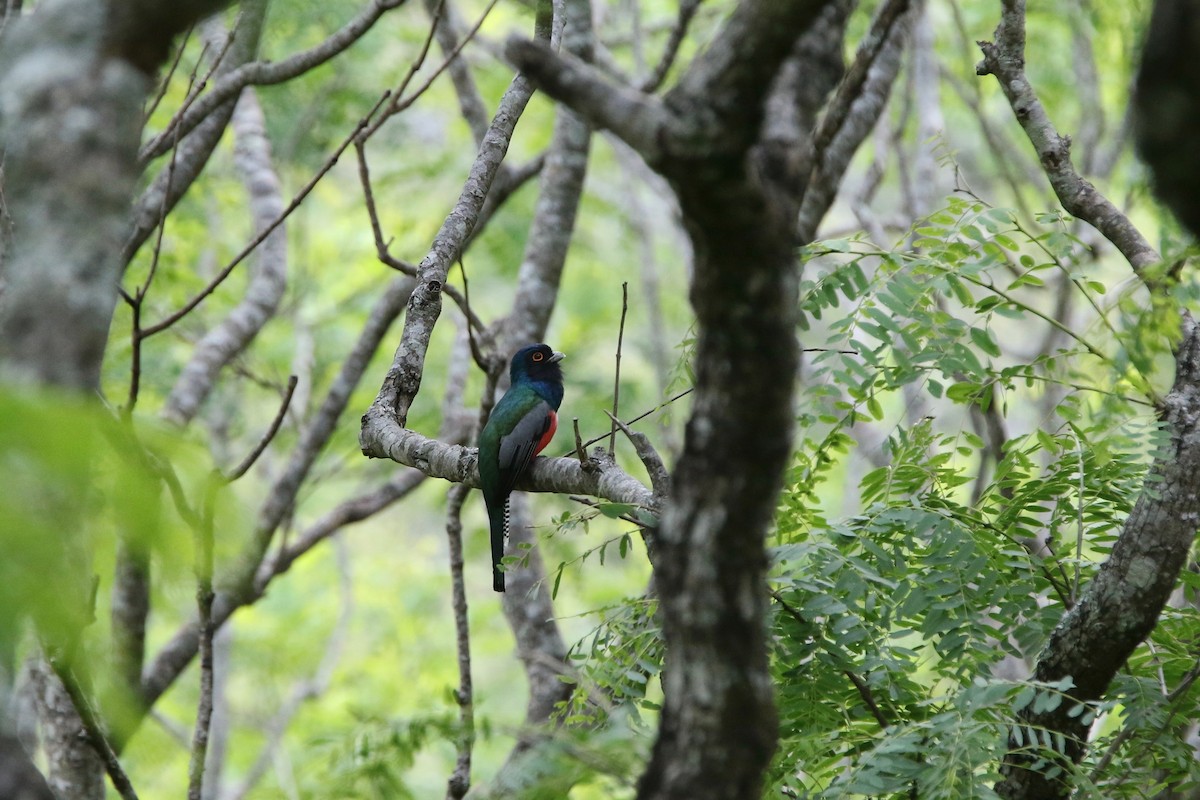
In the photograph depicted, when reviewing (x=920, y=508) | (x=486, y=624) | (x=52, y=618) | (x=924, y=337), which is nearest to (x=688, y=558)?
(x=52, y=618)

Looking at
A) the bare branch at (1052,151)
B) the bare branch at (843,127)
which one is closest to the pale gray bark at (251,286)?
the bare branch at (843,127)

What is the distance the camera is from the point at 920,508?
2.99m

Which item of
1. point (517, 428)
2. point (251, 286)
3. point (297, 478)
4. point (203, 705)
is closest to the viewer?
point (203, 705)

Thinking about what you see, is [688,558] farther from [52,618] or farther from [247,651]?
[247,651]

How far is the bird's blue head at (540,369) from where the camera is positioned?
622 centimetres

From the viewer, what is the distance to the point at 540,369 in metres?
6.31

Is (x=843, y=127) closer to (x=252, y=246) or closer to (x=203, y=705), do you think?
(x=252, y=246)

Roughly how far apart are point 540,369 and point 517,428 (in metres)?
1.05

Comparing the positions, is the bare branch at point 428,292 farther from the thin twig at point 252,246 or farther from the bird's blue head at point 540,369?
the bird's blue head at point 540,369

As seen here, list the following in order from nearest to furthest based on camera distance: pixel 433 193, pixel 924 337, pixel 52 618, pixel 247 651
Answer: pixel 52 618 < pixel 924 337 < pixel 433 193 < pixel 247 651

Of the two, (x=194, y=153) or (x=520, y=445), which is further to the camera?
(x=194, y=153)

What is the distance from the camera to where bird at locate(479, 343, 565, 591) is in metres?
4.89

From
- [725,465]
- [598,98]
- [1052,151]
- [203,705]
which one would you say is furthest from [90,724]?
[1052,151]

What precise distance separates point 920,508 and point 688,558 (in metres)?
1.49
